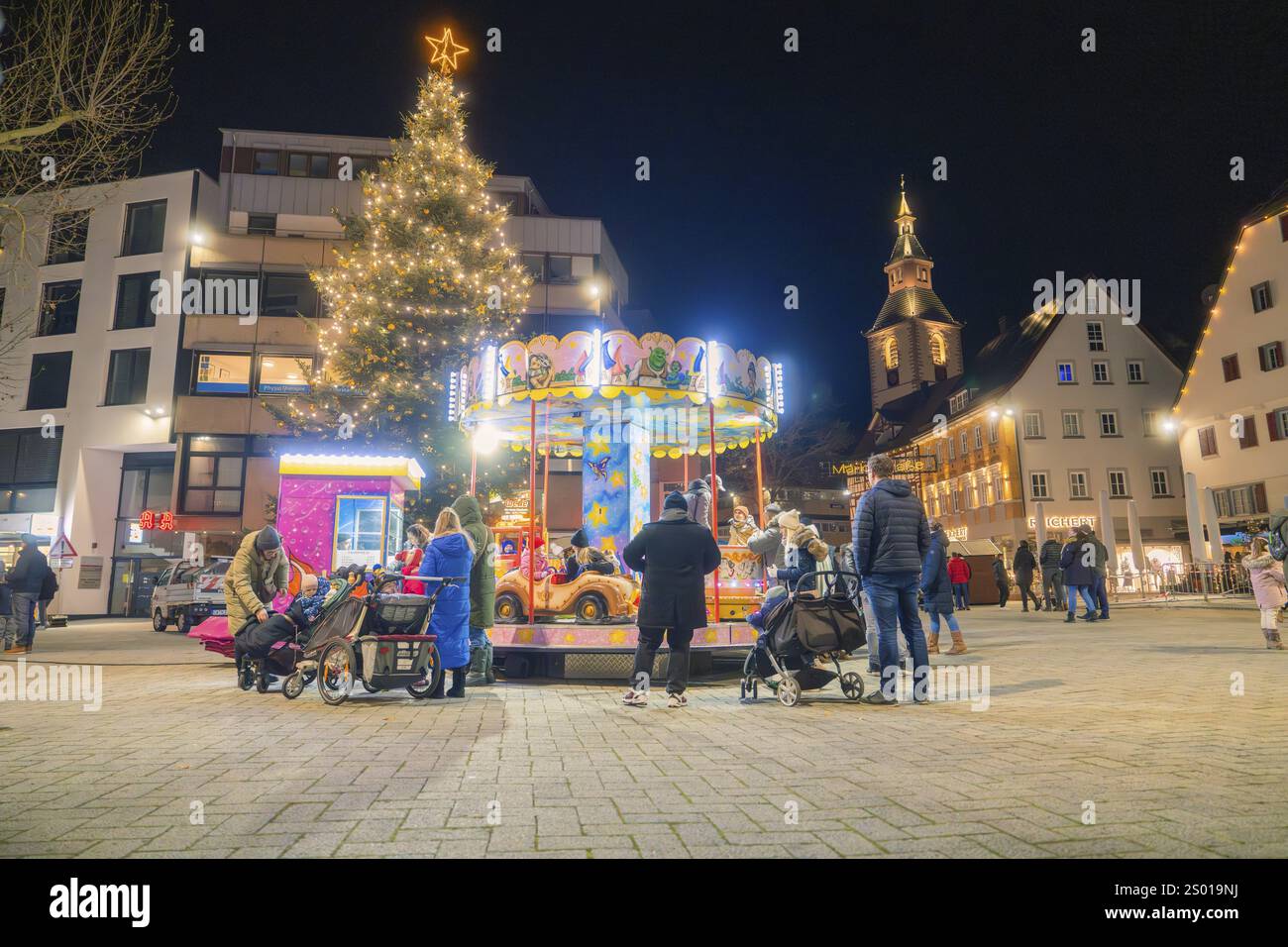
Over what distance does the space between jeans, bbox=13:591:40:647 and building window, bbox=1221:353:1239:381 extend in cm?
3836

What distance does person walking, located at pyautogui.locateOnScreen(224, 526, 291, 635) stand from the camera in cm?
783

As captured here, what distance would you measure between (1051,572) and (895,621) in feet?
53.5

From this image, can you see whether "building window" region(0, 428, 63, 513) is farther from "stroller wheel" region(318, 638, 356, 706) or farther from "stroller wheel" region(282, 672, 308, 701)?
"stroller wheel" region(318, 638, 356, 706)

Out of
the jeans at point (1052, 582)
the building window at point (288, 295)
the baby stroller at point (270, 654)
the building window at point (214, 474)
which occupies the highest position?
the building window at point (288, 295)

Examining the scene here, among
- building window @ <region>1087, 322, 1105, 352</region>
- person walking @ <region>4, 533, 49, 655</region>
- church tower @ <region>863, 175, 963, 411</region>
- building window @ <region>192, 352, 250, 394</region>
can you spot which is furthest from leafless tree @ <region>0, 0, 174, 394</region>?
church tower @ <region>863, 175, 963, 411</region>

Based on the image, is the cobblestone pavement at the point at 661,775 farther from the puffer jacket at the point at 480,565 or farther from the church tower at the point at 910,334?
the church tower at the point at 910,334

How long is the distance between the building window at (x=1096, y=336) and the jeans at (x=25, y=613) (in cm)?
4379

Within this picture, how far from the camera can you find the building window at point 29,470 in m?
29.8

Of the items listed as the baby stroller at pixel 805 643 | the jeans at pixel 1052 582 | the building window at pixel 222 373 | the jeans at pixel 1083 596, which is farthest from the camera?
the building window at pixel 222 373

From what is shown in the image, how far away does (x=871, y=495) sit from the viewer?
7.07 meters

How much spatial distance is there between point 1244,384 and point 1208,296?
4.98 metres

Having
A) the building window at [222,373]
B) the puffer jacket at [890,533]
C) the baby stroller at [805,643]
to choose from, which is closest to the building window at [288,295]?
→ the building window at [222,373]

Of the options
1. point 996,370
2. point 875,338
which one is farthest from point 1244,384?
point 875,338

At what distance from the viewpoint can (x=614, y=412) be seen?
43.6 feet
